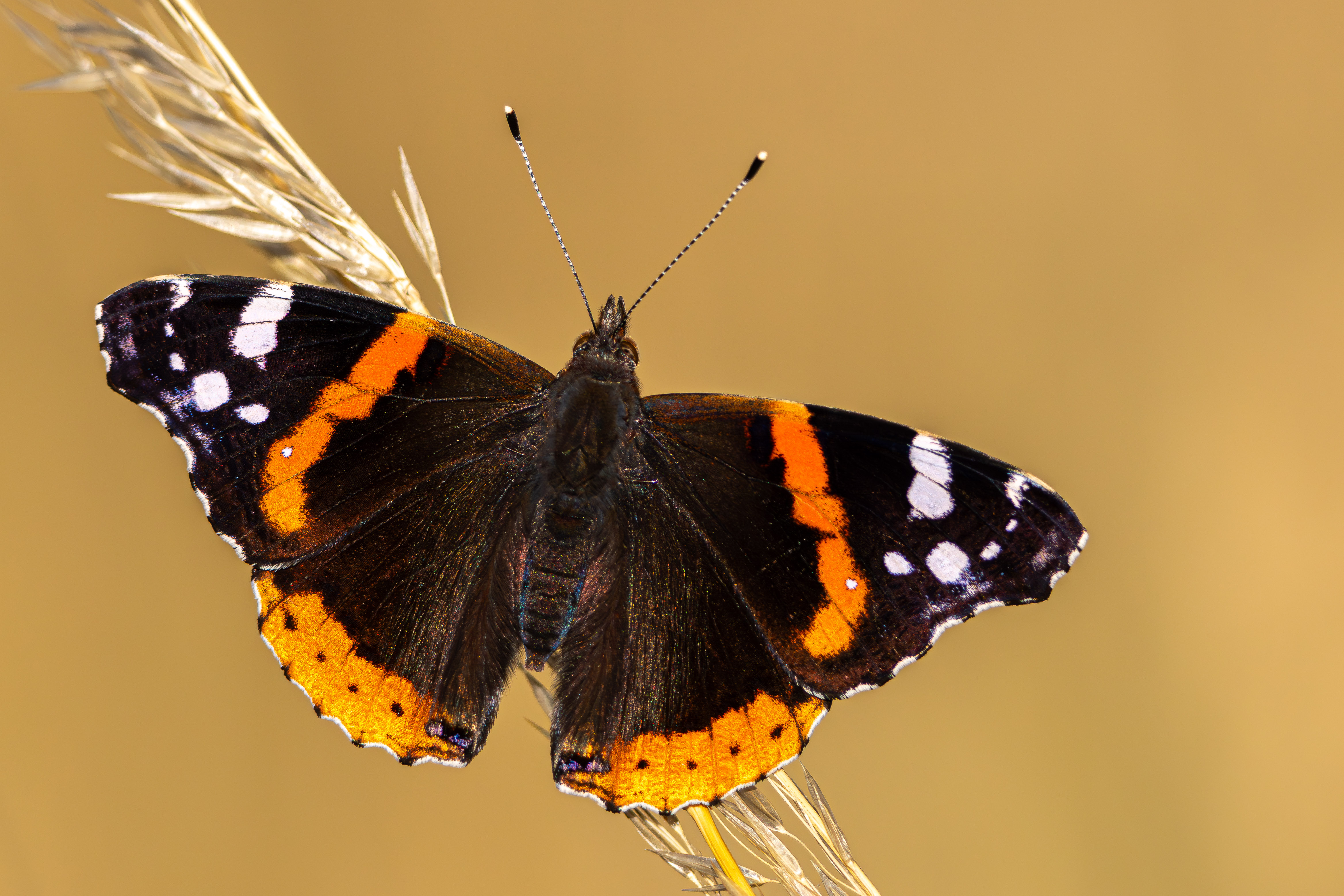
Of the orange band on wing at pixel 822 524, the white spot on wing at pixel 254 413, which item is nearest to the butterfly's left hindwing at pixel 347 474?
the white spot on wing at pixel 254 413

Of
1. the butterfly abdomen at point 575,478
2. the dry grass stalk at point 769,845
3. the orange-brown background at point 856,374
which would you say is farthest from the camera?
the orange-brown background at point 856,374

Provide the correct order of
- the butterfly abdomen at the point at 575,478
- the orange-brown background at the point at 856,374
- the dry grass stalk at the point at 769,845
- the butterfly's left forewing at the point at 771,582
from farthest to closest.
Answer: the orange-brown background at the point at 856,374
the butterfly abdomen at the point at 575,478
the butterfly's left forewing at the point at 771,582
the dry grass stalk at the point at 769,845

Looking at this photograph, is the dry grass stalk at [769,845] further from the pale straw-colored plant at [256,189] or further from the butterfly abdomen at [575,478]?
the butterfly abdomen at [575,478]

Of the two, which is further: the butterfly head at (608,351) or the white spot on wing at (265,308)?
the butterfly head at (608,351)

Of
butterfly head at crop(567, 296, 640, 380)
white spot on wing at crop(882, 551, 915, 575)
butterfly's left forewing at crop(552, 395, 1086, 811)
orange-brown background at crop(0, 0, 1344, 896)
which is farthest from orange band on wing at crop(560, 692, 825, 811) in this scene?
orange-brown background at crop(0, 0, 1344, 896)

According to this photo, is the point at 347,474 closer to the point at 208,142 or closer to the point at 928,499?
the point at 208,142

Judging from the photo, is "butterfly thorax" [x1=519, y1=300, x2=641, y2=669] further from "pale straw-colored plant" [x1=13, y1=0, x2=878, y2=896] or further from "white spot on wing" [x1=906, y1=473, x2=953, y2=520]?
"white spot on wing" [x1=906, y1=473, x2=953, y2=520]

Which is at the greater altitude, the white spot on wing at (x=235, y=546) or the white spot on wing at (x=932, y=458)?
the white spot on wing at (x=932, y=458)
